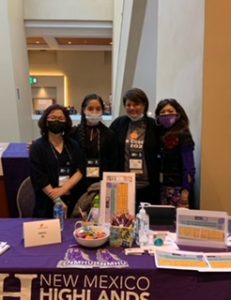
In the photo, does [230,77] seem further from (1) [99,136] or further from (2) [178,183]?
(1) [99,136]

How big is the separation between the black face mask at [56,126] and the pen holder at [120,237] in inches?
30.6

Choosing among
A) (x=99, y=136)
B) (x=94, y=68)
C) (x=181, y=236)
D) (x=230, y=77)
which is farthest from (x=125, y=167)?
(x=94, y=68)

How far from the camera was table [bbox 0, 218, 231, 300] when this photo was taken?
4.71 ft

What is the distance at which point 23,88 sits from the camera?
6.72 meters

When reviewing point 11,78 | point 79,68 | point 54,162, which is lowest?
point 54,162

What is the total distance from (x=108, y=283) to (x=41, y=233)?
393 millimetres

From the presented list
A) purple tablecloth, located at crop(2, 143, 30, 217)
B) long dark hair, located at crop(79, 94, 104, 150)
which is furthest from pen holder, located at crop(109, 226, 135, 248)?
purple tablecloth, located at crop(2, 143, 30, 217)

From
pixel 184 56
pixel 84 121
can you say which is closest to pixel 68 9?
pixel 184 56

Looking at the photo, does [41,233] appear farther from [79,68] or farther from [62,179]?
[79,68]

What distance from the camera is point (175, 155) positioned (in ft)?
7.27

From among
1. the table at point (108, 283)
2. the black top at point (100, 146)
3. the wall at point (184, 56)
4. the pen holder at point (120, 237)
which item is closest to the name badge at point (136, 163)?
the black top at point (100, 146)

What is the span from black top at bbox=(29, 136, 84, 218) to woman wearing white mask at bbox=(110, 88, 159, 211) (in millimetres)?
291

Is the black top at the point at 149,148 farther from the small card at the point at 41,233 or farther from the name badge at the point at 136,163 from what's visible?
the small card at the point at 41,233

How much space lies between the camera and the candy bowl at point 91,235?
62.3 inches
